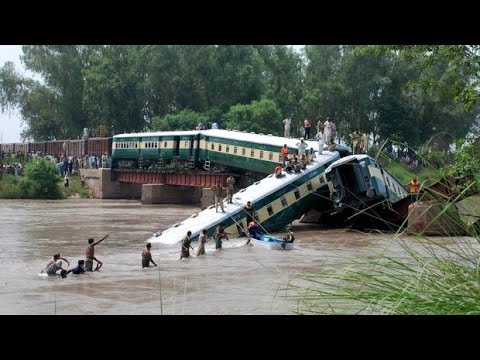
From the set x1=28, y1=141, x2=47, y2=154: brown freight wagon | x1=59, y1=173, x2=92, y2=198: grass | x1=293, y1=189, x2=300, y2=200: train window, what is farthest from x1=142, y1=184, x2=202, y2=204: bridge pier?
x1=28, y1=141, x2=47, y2=154: brown freight wagon

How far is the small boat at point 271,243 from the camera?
25.5 metres

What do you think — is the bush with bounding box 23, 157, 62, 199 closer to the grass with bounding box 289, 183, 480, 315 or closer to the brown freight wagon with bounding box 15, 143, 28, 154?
the brown freight wagon with bounding box 15, 143, 28, 154

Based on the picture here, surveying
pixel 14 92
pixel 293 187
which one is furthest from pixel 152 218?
pixel 14 92

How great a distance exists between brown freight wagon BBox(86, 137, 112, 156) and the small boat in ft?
141

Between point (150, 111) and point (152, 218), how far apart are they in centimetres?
4681

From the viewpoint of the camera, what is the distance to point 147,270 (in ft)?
71.1

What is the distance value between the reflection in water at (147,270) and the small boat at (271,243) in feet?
1.04

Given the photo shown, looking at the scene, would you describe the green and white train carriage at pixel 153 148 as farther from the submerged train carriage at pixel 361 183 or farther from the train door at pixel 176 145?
the submerged train carriage at pixel 361 183

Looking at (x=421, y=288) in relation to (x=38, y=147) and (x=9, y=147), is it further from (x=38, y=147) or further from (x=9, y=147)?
(x=9, y=147)

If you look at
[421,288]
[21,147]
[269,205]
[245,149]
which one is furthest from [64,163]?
[421,288]

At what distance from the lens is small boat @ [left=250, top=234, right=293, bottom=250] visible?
2547 centimetres

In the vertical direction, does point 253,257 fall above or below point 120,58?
below
